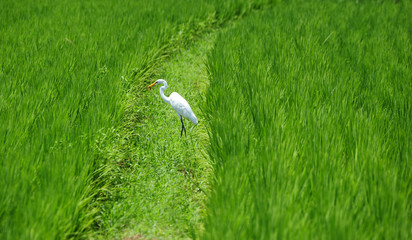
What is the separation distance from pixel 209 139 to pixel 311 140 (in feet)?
3.42

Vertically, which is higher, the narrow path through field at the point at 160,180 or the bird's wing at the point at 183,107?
the bird's wing at the point at 183,107

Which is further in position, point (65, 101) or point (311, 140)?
point (65, 101)

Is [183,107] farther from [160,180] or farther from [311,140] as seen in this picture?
[311,140]

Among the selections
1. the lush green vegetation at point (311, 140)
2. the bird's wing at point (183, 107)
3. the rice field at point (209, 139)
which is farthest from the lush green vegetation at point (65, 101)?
the lush green vegetation at point (311, 140)

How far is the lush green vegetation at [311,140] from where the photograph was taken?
5.33ft

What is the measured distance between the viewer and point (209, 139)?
3.09 m

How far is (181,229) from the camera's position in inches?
83.1

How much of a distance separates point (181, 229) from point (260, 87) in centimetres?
147

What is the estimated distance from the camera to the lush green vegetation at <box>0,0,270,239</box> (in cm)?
183

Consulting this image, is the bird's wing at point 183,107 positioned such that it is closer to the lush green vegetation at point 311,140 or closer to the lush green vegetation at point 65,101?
the lush green vegetation at point 311,140

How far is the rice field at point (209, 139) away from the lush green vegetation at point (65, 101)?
15 millimetres

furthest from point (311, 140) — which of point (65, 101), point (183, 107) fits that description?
point (65, 101)

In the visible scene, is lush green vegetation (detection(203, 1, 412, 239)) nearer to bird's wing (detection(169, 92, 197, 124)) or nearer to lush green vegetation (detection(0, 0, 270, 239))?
bird's wing (detection(169, 92, 197, 124))

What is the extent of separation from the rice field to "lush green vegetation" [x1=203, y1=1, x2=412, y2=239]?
0.01m
